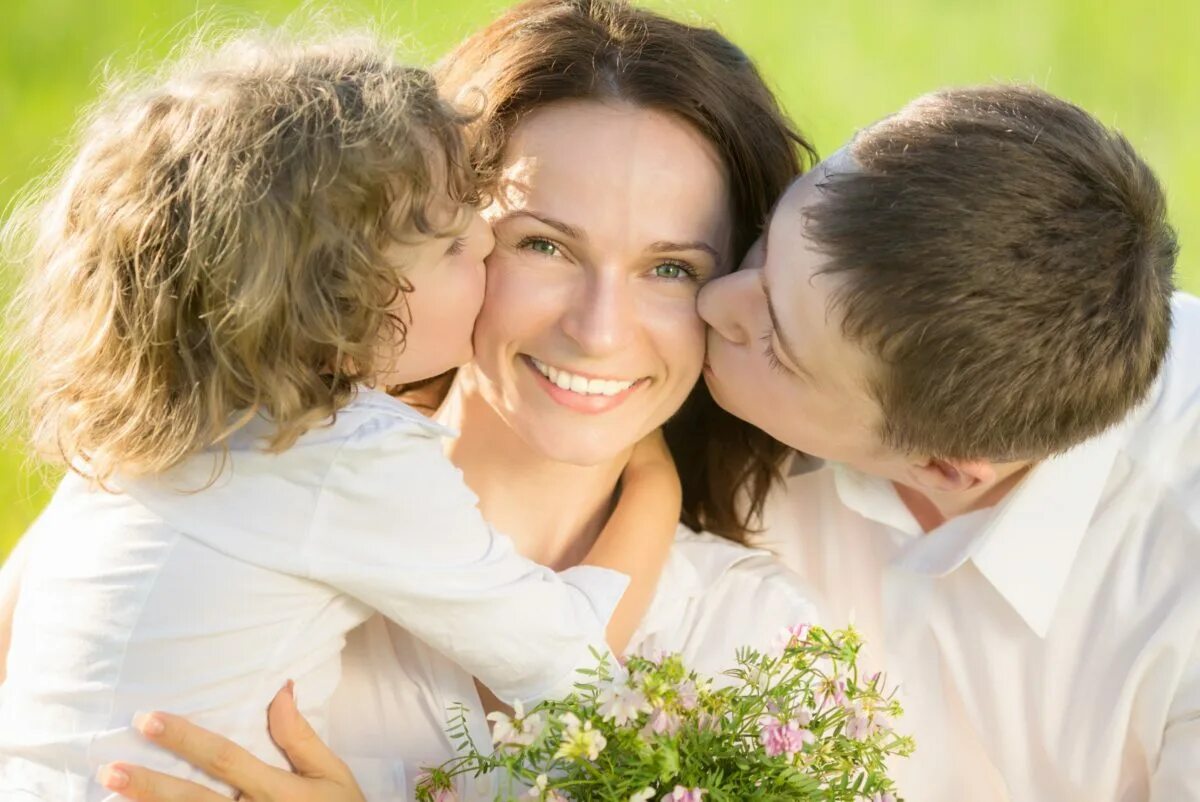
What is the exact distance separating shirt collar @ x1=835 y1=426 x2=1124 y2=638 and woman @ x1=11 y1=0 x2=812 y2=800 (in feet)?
1.39

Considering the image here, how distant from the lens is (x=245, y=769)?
2.70 m

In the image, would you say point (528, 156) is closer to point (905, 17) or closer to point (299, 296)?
point (299, 296)

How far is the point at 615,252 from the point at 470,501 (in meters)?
0.60

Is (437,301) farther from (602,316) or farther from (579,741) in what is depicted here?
(579,741)

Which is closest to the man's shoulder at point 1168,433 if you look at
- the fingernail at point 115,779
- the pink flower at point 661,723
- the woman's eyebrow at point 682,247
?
the woman's eyebrow at point 682,247

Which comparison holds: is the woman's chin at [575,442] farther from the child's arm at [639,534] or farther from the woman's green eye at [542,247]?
the woman's green eye at [542,247]

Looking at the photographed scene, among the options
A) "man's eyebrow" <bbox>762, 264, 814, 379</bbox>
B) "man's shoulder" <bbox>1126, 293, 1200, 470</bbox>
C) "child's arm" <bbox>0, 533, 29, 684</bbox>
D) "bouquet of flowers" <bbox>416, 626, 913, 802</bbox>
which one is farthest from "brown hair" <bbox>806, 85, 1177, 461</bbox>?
"child's arm" <bbox>0, 533, 29, 684</bbox>

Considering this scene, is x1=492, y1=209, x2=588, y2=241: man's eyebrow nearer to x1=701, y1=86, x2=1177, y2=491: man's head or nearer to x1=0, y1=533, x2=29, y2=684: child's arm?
x1=701, y1=86, x2=1177, y2=491: man's head

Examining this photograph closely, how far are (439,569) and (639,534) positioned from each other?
0.74m

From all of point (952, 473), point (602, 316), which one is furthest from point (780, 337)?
point (952, 473)

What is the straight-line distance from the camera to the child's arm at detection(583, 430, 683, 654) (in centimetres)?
325

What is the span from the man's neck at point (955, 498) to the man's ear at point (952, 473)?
60 millimetres

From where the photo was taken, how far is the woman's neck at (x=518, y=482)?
11.3 ft

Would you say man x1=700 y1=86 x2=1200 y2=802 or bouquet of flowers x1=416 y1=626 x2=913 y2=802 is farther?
man x1=700 y1=86 x2=1200 y2=802
